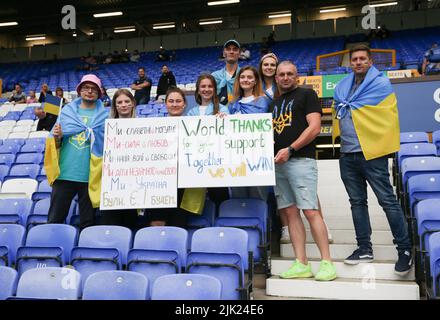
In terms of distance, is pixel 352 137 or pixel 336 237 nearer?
pixel 352 137

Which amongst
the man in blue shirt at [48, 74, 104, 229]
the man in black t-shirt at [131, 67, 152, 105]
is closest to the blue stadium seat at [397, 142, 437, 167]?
the man in blue shirt at [48, 74, 104, 229]

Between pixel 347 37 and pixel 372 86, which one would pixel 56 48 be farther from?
pixel 372 86

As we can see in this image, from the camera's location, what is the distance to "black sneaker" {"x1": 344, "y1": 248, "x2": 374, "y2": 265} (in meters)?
3.32

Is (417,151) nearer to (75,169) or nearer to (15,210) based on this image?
(75,169)

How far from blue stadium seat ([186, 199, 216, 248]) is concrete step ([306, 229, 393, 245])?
897 millimetres

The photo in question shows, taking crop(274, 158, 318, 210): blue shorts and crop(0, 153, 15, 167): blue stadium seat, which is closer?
crop(274, 158, 318, 210): blue shorts

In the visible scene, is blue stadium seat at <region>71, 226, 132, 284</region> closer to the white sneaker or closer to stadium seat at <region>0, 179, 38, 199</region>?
the white sneaker

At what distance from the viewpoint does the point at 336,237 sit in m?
3.98

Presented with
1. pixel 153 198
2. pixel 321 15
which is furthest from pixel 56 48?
pixel 153 198

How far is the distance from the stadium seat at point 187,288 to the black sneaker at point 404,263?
1.46 metres

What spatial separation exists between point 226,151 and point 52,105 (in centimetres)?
170

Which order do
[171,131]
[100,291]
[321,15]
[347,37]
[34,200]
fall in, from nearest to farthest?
[100,291], [171,131], [34,200], [347,37], [321,15]

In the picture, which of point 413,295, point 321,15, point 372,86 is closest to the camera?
point 413,295
